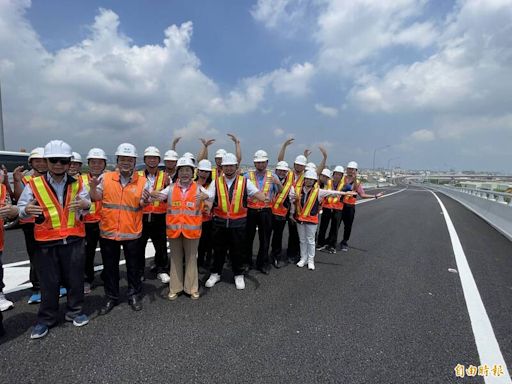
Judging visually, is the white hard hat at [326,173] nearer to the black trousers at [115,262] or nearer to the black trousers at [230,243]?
the black trousers at [230,243]

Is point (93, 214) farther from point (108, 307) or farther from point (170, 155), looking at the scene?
point (170, 155)

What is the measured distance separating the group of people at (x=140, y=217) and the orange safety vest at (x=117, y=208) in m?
0.01

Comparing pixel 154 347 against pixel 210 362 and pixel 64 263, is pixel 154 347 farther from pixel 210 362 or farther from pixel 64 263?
pixel 64 263

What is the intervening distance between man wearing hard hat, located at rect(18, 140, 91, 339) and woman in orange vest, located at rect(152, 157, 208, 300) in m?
0.98

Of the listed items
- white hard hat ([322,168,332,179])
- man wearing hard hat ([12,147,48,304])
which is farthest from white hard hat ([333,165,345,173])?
man wearing hard hat ([12,147,48,304])

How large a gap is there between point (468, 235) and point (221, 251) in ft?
28.0

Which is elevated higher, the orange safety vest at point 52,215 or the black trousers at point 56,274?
the orange safety vest at point 52,215

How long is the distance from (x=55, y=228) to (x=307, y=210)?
155 inches

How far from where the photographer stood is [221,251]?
4531mm

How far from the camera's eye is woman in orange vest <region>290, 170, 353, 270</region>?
533cm

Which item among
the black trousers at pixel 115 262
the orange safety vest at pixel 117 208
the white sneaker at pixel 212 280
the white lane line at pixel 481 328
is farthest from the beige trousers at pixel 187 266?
the white lane line at pixel 481 328

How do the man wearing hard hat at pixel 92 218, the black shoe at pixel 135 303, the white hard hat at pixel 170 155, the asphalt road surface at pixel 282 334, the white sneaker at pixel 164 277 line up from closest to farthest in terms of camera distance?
the asphalt road surface at pixel 282 334 < the black shoe at pixel 135 303 < the man wearing hard hat at pixel 92 218 < the white sneaker at pixel 164 277 < the white hard hat at pixel 170 155

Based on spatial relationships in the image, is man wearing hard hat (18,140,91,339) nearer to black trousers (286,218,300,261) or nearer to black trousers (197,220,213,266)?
black trousers (197,220,213,266)

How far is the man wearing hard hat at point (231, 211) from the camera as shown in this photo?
433 centimetres
